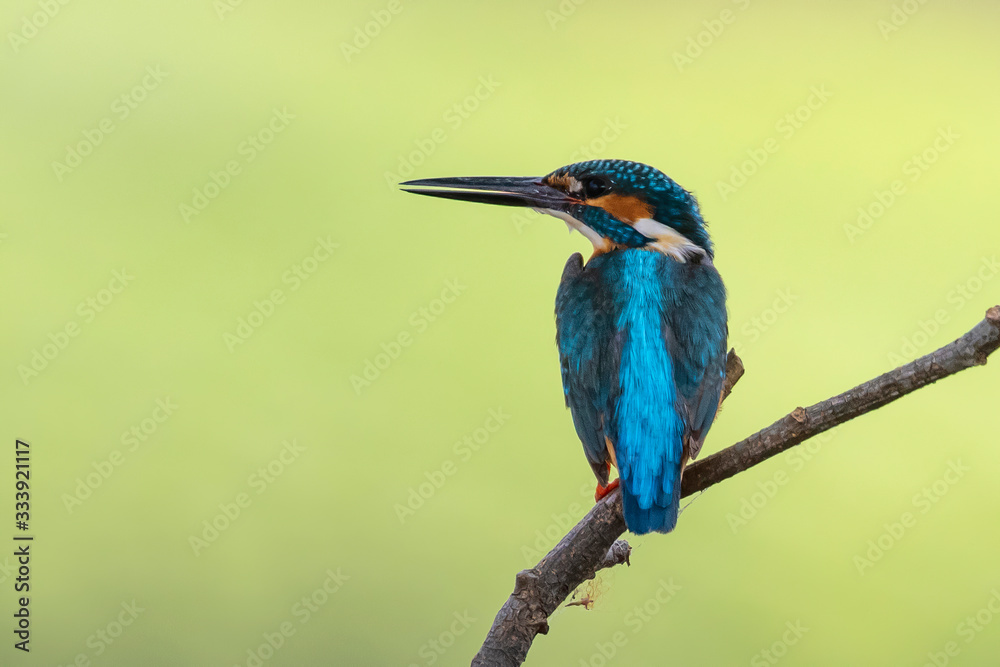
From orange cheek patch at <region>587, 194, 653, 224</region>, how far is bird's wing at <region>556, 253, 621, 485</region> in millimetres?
134

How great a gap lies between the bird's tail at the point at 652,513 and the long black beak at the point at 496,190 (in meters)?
0.60

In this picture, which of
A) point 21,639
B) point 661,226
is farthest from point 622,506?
point 21,639


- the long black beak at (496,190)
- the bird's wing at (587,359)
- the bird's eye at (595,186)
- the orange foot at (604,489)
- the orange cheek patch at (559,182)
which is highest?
the bird's eye at (595,186)

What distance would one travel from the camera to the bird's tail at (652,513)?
1.24m

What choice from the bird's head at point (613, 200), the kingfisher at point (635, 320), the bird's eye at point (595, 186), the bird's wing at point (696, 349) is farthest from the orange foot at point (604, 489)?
the bird's eye at point (595, 186)

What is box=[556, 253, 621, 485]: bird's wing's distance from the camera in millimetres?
1481

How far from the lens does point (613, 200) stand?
5.26ft

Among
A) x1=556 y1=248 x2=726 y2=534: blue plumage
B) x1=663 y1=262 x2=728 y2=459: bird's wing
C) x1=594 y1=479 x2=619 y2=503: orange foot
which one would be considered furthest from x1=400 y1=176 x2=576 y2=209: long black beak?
x1=594 y1=479 x2=619 y2=503: orange foot

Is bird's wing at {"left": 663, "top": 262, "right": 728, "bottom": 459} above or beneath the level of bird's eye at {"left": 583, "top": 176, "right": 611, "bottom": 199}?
beneath

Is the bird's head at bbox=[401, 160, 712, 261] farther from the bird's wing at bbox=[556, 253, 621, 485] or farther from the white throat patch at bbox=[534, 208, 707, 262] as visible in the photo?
the bird's wing at bbox=[556, 253, 621, 485]

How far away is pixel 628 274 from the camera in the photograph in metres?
1.53

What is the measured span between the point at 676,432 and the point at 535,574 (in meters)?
0.33

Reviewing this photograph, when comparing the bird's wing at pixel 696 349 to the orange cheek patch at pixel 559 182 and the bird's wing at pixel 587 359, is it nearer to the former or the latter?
the bird's wing at pixel 587 359

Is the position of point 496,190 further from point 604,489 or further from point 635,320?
point 604,489
